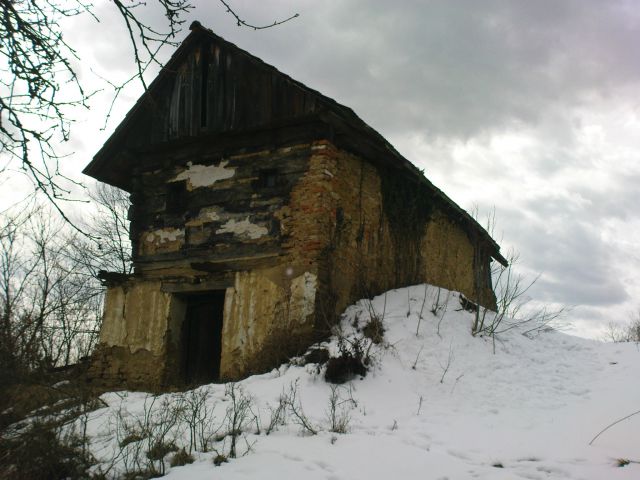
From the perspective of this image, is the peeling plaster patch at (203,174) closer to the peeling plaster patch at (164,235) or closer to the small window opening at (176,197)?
the small window opening at (176,197)

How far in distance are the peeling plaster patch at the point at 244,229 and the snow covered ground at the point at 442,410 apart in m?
1.99

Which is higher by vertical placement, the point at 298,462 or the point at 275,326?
the point at 275,326

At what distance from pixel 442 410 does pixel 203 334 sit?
4.95m

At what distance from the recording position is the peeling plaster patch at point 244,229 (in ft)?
30.7

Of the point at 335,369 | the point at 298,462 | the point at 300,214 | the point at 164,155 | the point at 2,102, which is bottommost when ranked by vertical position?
the point at 298,462

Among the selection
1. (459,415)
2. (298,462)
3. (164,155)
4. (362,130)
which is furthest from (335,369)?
(164,155)

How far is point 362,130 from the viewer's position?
9453mm

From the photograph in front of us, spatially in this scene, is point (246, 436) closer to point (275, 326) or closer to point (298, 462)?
point (298, 462)

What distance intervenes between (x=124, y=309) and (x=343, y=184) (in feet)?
15.2

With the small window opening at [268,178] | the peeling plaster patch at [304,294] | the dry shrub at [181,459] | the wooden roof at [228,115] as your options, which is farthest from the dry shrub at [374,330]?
the dry shrub at [181,459]

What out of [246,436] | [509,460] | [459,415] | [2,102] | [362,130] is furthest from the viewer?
[362,130]

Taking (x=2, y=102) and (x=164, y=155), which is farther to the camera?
(x=164, y=155)

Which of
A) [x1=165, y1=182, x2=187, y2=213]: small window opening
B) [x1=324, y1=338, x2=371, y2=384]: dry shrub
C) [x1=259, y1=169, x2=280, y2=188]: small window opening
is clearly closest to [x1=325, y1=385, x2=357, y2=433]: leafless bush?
[x1=324, y1=338, x2=371, y2=384]: dry shrub

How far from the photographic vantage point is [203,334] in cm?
1016
